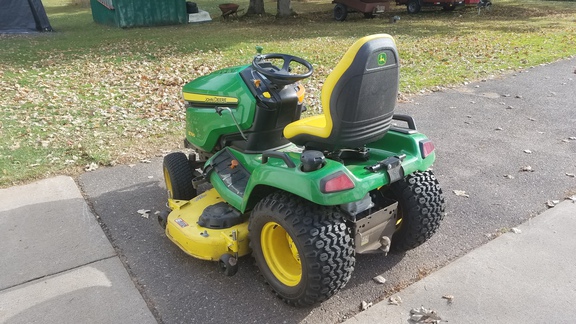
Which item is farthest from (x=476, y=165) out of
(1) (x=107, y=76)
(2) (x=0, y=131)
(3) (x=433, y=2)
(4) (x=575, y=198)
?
(3) (x=433, y=2)

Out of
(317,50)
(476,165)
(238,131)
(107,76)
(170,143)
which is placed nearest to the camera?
(238,131)

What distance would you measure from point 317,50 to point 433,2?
1068 cm

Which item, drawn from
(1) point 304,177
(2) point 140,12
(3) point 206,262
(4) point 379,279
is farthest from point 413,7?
(1) point 304,177

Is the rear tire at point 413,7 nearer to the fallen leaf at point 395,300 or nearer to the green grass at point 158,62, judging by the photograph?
the green grass at point 158,62

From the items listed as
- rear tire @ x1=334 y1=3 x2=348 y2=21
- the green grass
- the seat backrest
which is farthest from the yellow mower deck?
rear tire @ x1=334 y1=3 x2=348 y2=21

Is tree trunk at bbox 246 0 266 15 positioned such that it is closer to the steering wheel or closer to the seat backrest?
the steering wheel

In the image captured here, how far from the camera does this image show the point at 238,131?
3664 mm

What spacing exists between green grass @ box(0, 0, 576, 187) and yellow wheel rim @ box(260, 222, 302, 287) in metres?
2.80

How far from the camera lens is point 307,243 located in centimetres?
267

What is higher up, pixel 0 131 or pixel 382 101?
pixel 382 101

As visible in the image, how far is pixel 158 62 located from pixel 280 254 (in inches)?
314

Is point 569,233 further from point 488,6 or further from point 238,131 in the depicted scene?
point 488,6

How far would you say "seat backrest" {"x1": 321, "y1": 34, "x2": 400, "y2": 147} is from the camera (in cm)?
269

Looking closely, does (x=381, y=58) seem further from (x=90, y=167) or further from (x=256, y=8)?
(x=256, y=8)
